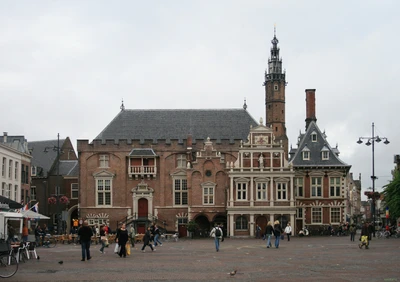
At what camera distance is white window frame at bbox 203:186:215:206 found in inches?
2876

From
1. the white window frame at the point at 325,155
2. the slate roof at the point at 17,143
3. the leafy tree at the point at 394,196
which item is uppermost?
the slate roof at the point at 17,143

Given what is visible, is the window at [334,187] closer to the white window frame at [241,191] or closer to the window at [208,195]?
the white window frame at [241,191]

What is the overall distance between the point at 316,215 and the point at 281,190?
5.79m

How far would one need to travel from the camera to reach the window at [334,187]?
74.1 m

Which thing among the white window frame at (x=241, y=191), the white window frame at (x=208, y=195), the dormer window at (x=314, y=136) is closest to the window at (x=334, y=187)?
the dormer window at (x=314, y=136)

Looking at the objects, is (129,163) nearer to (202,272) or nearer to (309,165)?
(309,165)

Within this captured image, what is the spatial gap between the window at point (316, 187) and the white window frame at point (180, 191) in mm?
13732

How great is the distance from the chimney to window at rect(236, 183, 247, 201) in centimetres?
1566

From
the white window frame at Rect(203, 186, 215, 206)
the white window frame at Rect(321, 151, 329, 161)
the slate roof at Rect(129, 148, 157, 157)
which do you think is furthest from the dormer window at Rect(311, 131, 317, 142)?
the slate roof at Rect(129, 148, 157, 157)

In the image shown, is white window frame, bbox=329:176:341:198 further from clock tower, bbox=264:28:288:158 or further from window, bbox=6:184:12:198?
window, bbox=6:184:12:198

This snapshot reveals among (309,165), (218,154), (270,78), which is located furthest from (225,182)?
(270,78)

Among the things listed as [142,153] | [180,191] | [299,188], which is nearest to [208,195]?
[180,191]

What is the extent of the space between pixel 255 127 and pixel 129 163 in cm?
1439

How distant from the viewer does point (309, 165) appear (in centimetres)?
7462
